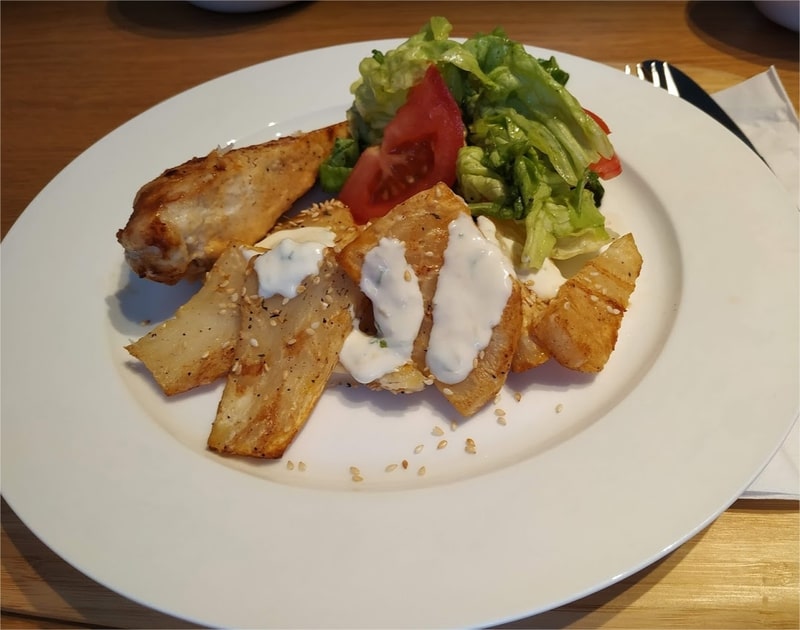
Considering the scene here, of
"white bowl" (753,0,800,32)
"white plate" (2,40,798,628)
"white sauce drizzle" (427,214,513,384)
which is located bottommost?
"white plate" (2,40,798,628)

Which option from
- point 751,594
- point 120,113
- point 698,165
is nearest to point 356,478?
point 751,594

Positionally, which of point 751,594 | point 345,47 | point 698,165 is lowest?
point 751,594

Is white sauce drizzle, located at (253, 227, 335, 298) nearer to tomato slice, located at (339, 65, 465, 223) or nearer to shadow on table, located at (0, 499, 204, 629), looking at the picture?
tomato slice, located at (339, 65, 465, 223)

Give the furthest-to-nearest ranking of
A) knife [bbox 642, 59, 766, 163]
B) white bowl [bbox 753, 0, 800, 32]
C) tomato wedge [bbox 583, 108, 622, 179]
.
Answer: white bowl [bbox 753, 0, 800, 32], knife [bbox 642, 59, 766, 163], tomato wedge [bbox 583, 108, 622, 179]

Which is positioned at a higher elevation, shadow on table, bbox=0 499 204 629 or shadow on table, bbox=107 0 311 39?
shadow on table, bbox=107 0 311 39

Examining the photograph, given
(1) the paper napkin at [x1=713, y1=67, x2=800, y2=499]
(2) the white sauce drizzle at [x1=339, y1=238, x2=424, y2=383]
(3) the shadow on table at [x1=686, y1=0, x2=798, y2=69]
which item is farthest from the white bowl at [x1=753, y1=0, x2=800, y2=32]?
(2) the white sauce drizzle at [x1=339, y1=238, x2=424, y2=383]

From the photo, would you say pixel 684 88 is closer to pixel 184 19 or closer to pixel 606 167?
pixel 606 167

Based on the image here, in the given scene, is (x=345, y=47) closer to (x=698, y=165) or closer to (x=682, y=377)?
(x=698, y=165)
